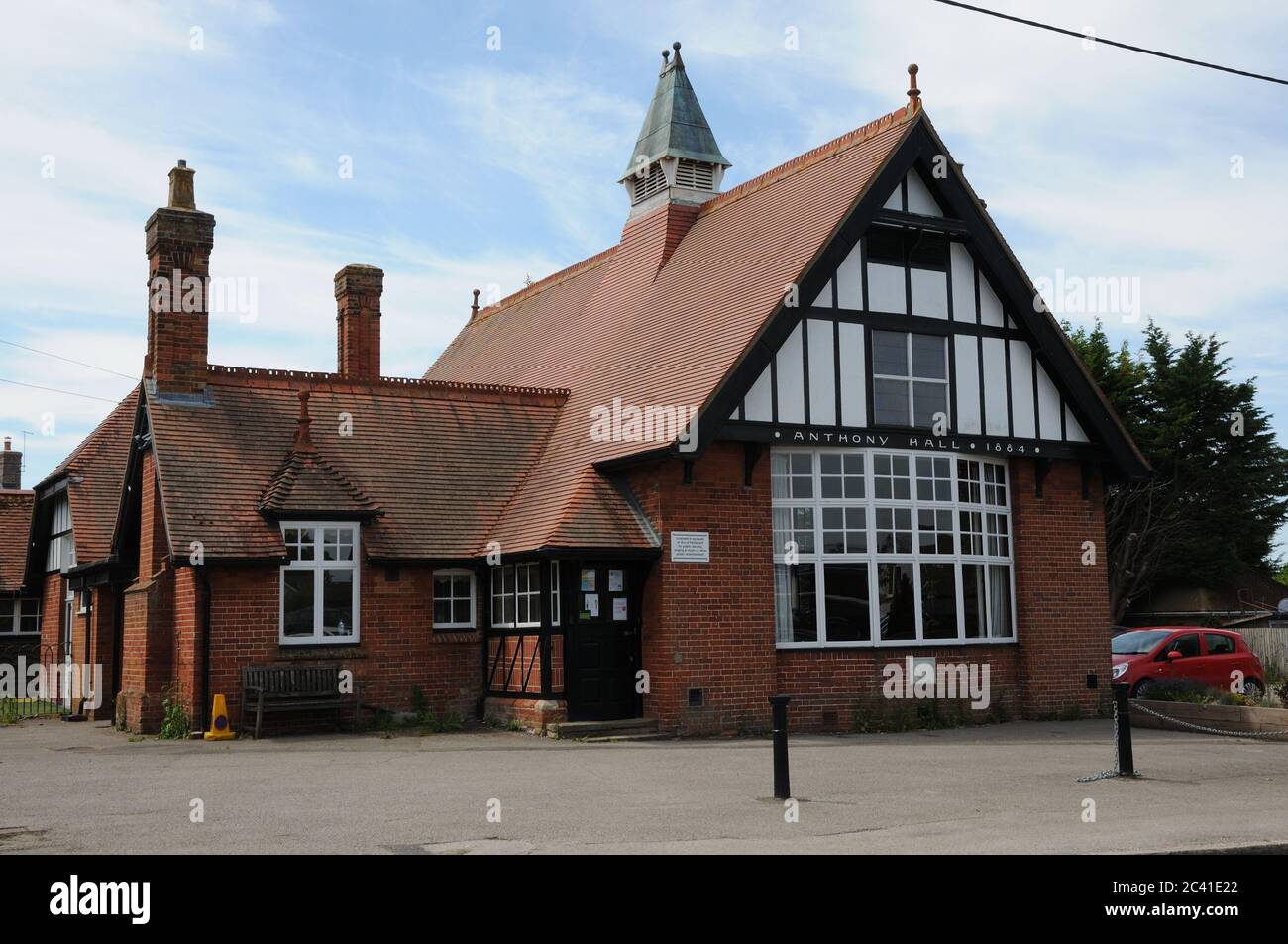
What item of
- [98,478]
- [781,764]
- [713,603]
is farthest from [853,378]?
[98,478]

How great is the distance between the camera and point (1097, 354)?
41.0 meters

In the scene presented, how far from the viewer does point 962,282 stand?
65.2 ft

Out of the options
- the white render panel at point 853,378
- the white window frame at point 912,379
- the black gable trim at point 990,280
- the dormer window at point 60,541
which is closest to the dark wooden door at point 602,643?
the black gable trim at point 990,280

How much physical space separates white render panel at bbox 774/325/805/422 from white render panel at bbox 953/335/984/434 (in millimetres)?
2743

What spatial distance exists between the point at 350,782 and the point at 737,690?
21.0 feet

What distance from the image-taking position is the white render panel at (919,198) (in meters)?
19.5

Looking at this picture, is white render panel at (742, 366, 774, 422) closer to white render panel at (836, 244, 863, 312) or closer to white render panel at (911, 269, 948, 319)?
white render panel at (836, 244, 863, 312)

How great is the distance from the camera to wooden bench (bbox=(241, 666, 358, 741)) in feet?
57.8

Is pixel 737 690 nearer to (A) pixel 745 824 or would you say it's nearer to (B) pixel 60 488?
(A) pixel 745 824

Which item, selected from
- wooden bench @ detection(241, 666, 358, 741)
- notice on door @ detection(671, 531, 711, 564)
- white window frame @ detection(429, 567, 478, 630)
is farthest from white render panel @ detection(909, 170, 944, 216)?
wooden bench @ detection(241, 666, 358, 741)

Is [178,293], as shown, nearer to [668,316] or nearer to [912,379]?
[668,316]

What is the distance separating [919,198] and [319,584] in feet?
34.1

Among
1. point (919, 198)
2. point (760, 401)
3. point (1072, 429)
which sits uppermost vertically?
point (919, 198)
